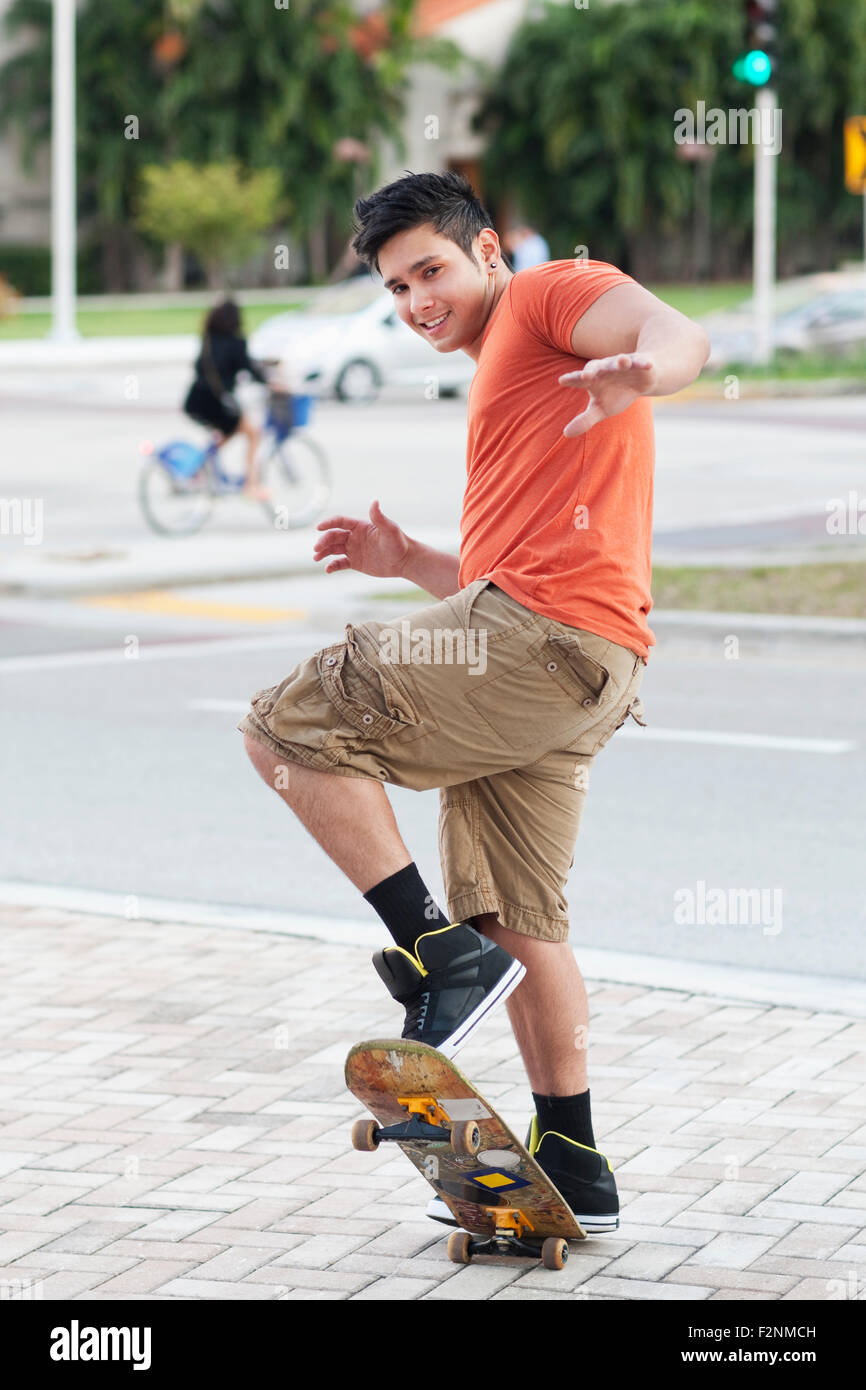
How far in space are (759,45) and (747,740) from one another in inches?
432

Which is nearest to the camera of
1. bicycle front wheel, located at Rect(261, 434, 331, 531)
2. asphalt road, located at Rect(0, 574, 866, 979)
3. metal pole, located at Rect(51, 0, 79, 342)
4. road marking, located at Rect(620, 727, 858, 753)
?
asphalt road, located at Rect(0, 574, 866, 979)

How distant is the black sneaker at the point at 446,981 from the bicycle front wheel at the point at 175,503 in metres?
12.6

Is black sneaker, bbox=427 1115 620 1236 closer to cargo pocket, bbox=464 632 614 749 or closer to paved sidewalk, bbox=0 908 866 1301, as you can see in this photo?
paved sidewalk, bbox=0 908 866 1301

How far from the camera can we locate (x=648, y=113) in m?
52.4

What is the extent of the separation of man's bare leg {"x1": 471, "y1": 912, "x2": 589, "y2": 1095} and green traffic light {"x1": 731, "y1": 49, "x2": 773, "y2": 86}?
51.5ft

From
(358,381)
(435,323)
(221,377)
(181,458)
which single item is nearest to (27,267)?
(358,381)

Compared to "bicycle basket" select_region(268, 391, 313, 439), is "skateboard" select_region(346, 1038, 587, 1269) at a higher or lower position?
lower

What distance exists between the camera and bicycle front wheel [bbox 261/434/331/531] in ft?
55.6

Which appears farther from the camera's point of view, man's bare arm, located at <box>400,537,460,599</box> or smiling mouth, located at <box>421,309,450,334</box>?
man's bare arm, located at <box>400,537,460,599</box>

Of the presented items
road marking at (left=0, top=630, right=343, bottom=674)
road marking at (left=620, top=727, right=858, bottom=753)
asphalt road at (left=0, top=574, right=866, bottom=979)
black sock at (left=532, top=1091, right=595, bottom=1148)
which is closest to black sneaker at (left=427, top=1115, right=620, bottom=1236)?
black sock at (left=532, top=1091, right=595, bottom=1148)

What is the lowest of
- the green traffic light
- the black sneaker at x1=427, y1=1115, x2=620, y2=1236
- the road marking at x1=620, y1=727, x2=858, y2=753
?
the black sneaker at x1=427, y1=1115, x2=620, y2=1236

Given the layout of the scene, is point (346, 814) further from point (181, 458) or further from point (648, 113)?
point (648, 113)

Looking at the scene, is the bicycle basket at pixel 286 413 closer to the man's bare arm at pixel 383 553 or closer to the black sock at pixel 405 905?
the man's bare arm at pixel 383 553
